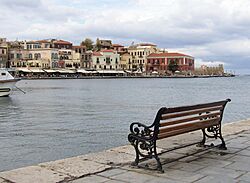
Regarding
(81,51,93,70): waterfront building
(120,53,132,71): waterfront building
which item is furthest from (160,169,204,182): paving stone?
(120,53,132,71): waterfront building

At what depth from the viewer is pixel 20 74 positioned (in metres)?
127

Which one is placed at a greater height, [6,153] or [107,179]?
[107,179]

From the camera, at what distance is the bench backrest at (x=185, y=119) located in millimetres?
5723

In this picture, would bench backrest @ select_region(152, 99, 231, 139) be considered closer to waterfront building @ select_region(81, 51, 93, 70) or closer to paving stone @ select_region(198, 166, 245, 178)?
paving stone @ select_region(198, 166, 245, 178)

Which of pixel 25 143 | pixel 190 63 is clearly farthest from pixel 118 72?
pixel 25 143

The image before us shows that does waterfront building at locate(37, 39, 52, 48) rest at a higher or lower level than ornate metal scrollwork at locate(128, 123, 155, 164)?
higher

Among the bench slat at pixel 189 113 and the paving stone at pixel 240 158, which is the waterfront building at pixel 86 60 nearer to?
the bench slat at pixel 189 113

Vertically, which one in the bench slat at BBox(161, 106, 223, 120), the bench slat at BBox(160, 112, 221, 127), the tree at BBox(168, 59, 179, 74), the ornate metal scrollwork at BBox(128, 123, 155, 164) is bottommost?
the ornate metal scrollwork at BBox(128, 123, 155, 164)

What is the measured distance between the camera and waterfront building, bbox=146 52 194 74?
156 meters

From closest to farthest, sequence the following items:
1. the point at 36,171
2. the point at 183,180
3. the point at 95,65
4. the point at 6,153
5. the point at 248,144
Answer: the point at 183,180
the point at 36,171
the point at 248,144
the point at 6,153
the point at 95,65

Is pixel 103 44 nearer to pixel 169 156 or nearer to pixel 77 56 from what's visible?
pixel 77 56

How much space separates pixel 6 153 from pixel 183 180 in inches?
265

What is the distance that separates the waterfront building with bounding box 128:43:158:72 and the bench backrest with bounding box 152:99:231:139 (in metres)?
150

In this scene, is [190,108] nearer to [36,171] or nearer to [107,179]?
[107,179]
